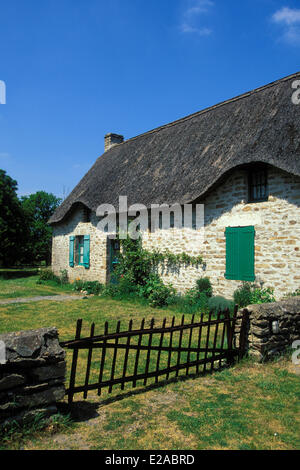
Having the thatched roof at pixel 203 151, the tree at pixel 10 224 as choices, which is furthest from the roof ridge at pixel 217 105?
the tree at pixel 10 224

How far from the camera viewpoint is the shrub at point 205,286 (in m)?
9.13

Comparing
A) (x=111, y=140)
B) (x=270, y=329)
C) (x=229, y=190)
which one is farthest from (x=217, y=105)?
(x=270, y=329)

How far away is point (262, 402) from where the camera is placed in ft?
12.2

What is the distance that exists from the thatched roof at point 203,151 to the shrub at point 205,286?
2168 millimetres

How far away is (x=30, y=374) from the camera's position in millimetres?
3057

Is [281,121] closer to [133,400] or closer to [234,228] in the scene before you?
[234,228]

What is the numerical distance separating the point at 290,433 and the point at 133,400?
1566mm

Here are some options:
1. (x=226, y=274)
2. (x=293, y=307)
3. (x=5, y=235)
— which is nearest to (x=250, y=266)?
(x=226, y=274)

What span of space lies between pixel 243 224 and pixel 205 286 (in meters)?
1.93

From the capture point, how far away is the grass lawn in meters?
2.92

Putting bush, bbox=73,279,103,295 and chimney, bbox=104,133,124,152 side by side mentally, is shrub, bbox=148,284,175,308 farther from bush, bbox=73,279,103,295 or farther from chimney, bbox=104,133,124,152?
chimney, bbox=104,133,124,152

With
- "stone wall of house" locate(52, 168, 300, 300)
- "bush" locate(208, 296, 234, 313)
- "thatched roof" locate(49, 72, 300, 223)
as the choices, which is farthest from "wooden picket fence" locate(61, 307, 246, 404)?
"thatched roof" locate(49, 72, 300, 223)

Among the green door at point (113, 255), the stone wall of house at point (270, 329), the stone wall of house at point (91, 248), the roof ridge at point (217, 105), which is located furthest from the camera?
the stone wall of house at point (91, 248)

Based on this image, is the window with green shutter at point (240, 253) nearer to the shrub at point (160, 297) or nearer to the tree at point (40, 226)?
the shrub at point (160, 297)
